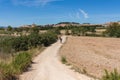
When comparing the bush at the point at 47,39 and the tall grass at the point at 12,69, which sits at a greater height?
the tall grass at the point at 12,69

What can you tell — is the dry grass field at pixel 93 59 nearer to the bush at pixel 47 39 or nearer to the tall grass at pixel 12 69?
the tall grass at pixel 12 69

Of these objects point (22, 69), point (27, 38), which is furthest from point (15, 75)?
point (27, 38)

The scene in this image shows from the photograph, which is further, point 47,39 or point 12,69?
point 47,39

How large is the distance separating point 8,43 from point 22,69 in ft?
133

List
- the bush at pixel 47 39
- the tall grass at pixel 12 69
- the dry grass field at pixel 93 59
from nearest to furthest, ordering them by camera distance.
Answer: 1. the tall grass at pixel 12 69
2. the dry grass field at pixel 93 59
3. the bush at pixel 47 39

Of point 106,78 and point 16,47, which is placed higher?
point 106,78

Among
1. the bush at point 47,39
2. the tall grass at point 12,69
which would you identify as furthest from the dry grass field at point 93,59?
the bush at point 47,39

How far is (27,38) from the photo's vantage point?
2495 inches

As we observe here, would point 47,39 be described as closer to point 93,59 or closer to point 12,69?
point 93,59

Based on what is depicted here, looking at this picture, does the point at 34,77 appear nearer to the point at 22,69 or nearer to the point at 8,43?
the point at 22,69

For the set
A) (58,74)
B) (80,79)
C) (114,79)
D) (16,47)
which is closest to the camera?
(114,79)

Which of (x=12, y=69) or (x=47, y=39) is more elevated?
(x=12, y=69)

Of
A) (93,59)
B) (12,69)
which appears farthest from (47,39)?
(12,69)

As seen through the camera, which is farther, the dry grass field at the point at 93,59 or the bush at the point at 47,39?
A: the bush at the point at 47,39
